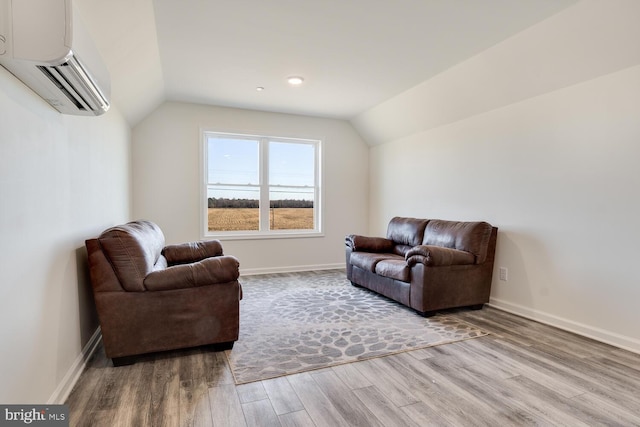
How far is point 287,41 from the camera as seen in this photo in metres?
2.98

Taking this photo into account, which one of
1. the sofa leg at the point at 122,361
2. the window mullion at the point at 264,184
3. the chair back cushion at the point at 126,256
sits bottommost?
the sofa leg at the point at 122,361

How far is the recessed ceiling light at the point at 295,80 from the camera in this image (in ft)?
12.6

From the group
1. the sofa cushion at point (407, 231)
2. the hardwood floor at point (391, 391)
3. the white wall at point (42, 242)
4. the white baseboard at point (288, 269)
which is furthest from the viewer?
the white baseboard at point (288, 269)

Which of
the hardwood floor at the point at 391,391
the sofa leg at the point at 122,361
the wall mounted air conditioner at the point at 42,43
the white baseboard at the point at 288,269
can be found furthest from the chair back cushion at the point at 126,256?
the white baseboard at the point at 288,269

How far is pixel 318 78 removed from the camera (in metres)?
3.85

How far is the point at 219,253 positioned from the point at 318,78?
7.53 ft

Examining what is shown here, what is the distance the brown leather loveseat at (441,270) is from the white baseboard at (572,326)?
226 mm

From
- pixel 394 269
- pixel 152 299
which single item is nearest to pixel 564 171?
pixel 394 269

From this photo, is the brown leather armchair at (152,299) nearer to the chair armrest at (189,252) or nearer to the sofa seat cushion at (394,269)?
the chair armrest at (189,252)

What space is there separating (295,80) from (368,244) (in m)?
2.29

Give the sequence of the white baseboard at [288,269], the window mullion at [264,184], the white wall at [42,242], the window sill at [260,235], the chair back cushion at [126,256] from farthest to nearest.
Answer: the window mullion at [264,184]
the white baseboard at [288,269]
the window sill at [260,235]
the chair back cushion at [126,256]
the white wall at [42,242]

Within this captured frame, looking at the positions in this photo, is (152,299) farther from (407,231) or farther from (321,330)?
(407,231)

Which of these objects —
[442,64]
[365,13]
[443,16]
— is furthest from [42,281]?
[442,64]

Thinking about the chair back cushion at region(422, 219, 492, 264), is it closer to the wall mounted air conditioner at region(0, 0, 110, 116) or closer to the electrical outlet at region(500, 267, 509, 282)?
the electrical outlet at region(500, 267, 509, 282)
